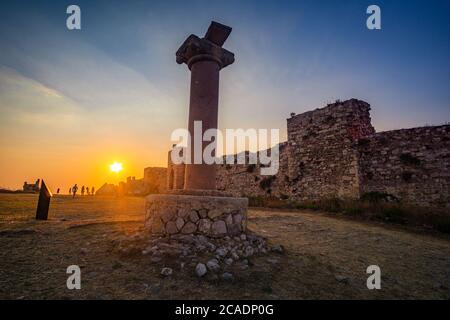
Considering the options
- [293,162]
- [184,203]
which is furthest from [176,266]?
[293,162]

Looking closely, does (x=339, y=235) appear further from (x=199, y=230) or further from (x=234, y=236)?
(x=199, y=230)

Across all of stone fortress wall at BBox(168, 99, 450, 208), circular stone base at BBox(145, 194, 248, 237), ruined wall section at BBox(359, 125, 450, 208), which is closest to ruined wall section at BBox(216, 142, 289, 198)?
stone fortress wall at BBox(168, 99, 450, 208)

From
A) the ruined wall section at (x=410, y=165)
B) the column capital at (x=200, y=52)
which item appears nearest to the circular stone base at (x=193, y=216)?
the column capital at (x=200, y=52)

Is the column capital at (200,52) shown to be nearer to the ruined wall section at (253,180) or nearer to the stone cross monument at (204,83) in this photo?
the stone cross monument at (204,83)

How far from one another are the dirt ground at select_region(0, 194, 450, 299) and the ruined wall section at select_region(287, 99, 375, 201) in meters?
6.38

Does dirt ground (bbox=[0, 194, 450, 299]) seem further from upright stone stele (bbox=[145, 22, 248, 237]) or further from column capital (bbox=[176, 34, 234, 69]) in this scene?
column capital (bbox=[176, 34, 234, 69])

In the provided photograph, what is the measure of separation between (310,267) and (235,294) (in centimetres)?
152

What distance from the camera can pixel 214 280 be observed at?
3.06 m

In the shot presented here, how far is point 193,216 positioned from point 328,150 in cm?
1020

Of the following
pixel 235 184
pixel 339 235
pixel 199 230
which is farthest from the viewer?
pixel 235 184

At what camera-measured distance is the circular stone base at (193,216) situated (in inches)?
172

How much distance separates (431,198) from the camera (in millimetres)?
9242

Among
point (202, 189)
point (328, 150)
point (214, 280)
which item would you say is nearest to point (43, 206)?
point (202, 189)

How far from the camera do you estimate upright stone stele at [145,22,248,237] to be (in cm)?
439
